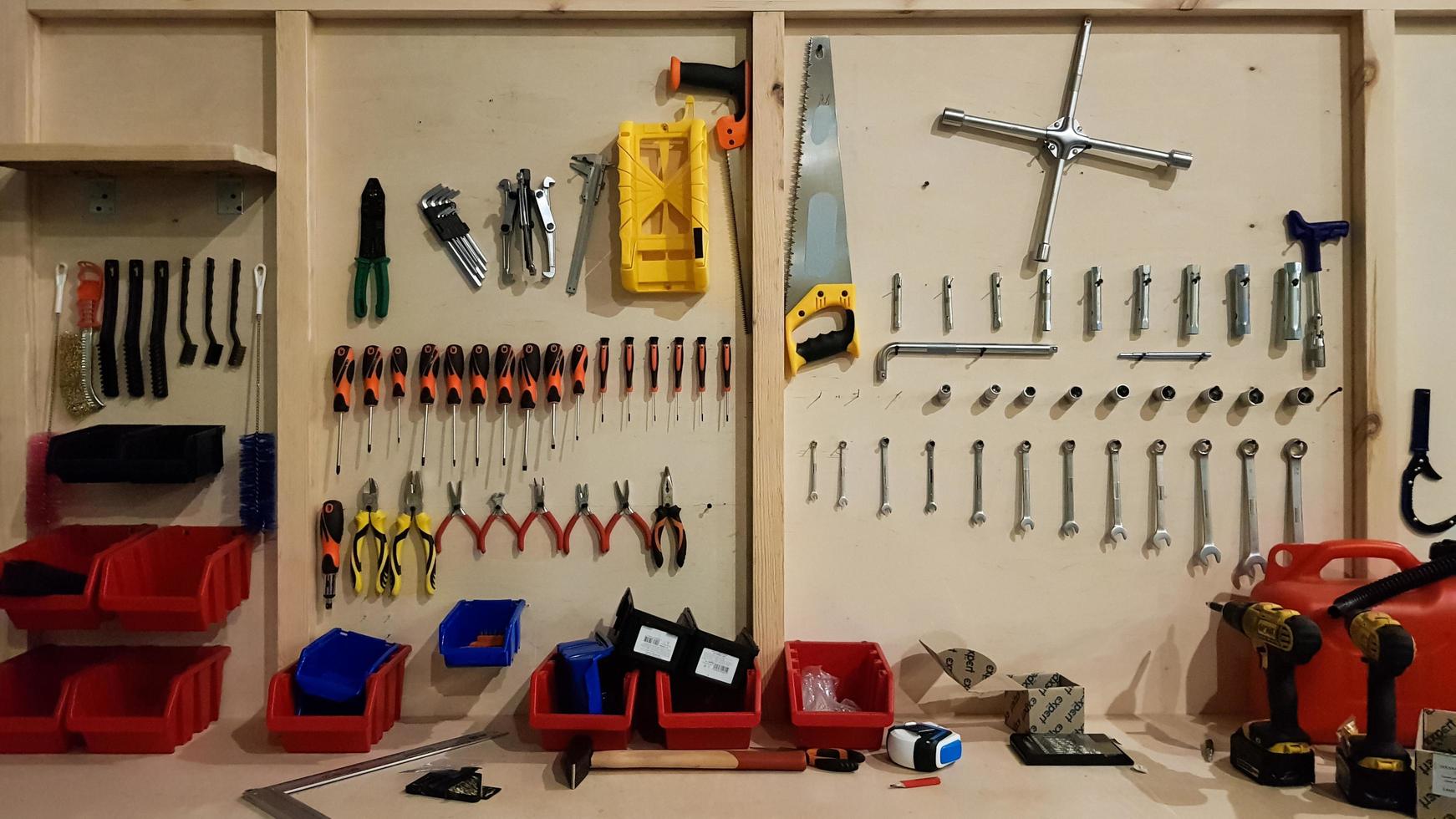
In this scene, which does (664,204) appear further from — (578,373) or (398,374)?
(398,374)

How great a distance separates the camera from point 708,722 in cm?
151

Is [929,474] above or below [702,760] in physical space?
above

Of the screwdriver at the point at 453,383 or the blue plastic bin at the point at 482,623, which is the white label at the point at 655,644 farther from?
the screwdriver at the point at 453,383

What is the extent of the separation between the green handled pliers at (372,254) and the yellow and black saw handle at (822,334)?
32.3 inches

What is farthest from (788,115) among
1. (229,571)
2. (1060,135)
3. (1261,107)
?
(229,571)

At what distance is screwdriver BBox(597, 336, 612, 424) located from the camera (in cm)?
173

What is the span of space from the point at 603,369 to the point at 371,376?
1.50 feet

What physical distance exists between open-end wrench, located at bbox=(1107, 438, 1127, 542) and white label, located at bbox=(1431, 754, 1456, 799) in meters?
0.59

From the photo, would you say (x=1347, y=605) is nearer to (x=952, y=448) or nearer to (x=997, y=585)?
(x=997, y=585)

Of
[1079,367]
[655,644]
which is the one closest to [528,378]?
[655,644]

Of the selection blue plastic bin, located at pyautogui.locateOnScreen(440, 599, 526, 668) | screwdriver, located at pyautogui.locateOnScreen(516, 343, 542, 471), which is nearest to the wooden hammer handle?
blue plastic bin, located at pyautogui.locateOnScreen(440, 599, 526, 668)

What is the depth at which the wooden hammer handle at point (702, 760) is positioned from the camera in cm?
148

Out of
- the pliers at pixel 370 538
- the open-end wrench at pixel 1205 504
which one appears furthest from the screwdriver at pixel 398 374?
the open-end wrench at pixel 1205 504

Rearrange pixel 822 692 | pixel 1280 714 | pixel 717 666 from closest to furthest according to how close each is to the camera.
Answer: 1. pixel 1280 714
2. pixel 717 666
3. pixel 822 692
